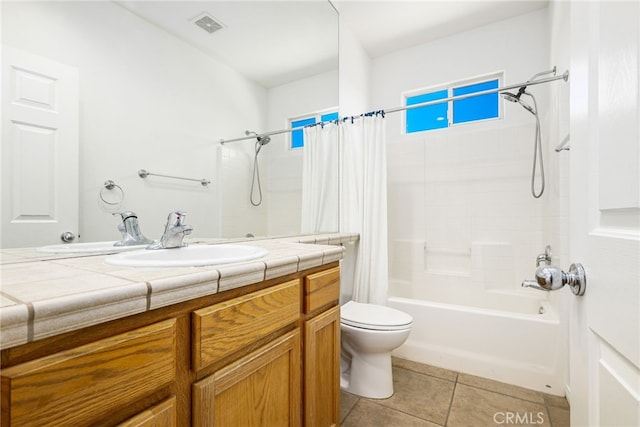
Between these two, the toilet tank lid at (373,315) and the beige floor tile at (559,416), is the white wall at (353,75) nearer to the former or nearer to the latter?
the toilet tank lid at (373,315)

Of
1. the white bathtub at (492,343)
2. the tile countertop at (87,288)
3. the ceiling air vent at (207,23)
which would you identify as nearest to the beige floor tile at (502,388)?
the white bathtub at (492,343)

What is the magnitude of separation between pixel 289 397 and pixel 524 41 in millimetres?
2987

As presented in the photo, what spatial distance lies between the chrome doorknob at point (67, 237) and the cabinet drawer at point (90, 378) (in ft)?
2.05

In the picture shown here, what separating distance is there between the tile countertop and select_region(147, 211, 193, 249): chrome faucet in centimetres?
21

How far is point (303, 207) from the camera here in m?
2.02

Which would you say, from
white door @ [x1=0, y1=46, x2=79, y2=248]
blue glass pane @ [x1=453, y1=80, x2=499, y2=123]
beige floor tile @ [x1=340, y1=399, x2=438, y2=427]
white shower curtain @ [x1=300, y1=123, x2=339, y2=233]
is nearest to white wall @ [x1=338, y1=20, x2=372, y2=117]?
white shower curtain @ [x1=300, y1=123, x2=339, y2=233]

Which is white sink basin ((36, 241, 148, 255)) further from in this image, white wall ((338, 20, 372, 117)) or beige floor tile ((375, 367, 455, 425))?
white wall ((338, 20, 372, 117))

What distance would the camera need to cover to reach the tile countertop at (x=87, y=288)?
43 centimetres

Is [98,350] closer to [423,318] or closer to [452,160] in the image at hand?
[423,318]

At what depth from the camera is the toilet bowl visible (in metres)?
1.61

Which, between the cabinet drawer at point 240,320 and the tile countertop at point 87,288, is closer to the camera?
the tile countertop at point 87,288

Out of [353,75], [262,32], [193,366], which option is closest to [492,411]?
[193,366]

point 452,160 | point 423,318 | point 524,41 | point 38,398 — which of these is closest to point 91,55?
point 38,398

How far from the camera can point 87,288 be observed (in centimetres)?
54
